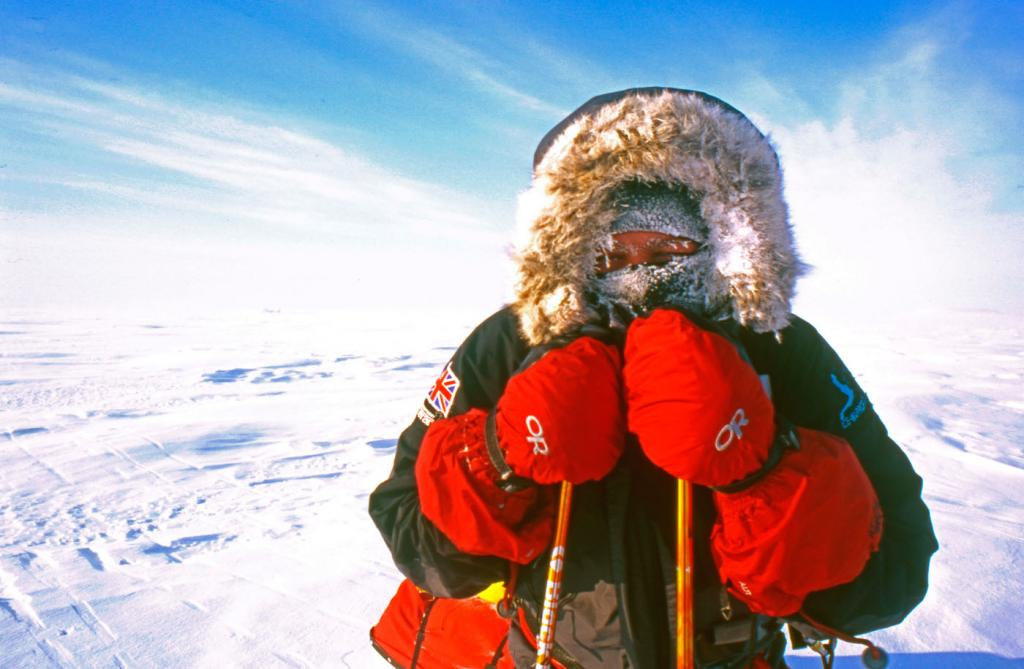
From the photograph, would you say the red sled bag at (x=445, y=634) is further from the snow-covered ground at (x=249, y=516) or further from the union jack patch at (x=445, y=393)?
the snow-covered ground at (x=249, y=516)

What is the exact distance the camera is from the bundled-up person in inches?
31.4

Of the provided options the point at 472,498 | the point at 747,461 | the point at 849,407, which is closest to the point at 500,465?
the point at 472,498

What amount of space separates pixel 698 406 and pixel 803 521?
0.25 meters

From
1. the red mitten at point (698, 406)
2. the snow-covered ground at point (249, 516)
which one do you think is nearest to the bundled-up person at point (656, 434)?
the red mitten at point (698, 406)

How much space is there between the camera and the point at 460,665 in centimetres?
129

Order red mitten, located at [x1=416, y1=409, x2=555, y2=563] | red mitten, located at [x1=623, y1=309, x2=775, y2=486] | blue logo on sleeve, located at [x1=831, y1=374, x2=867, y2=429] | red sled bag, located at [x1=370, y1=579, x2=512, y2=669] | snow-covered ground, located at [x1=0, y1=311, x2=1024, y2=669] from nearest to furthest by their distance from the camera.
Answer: red mitten, located at [x1=623, y1=309, x2=775, y2=486] → red mitten, located at [x1=416, y1=409, x2=555, y2=563] → blue logo on sleeve, located at [x1=831, y1=374, x2=867, y2=429] → red sled bag, located at [x1=370, y1=579, x2=512, y2=669] → snow-covered ground, located at [x1=0, y1=311, x2=1024, y2=669]

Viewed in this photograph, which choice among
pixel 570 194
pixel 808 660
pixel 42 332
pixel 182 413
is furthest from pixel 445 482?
pixel 42 332

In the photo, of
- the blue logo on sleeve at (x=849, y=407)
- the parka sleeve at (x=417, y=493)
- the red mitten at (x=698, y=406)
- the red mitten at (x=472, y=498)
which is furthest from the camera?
the blue logo on sleeve at (x=849, y=407)

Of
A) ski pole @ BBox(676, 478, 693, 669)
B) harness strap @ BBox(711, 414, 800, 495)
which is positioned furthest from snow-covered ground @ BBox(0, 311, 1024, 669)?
harness strap @ BBox(711, 414, 800, 495)

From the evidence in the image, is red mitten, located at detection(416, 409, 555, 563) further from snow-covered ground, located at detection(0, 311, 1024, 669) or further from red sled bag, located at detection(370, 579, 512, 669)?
snow-covered ground, located at detection(0, 311, 1024, 669)

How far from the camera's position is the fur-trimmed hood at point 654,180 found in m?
1.03

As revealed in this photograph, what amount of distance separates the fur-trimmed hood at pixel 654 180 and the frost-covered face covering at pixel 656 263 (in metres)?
0.02

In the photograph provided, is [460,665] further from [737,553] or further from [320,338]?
[320,338]

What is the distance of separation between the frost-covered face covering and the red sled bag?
31.8 inches
